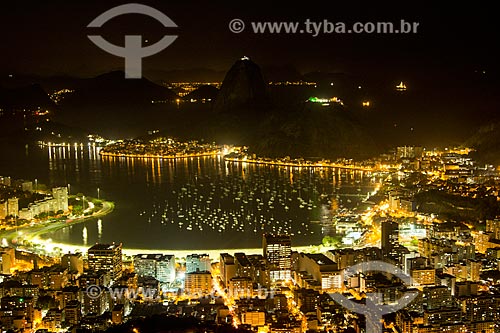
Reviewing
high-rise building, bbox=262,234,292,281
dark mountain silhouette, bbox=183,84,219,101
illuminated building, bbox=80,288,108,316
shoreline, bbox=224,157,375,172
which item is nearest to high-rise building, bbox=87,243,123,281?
illuminated building, bbox=80,288,108,316

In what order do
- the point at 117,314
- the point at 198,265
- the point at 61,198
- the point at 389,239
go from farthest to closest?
1. the point at 61,198
2. the point at 389,239
3. the point at 198,265
4. the point at 117,314

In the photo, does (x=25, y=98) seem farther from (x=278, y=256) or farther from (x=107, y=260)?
(x=278, y=256)

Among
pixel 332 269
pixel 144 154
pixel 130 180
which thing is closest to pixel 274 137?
pixel 144 154

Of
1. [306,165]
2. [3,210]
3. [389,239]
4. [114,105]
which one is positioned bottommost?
[389,239]

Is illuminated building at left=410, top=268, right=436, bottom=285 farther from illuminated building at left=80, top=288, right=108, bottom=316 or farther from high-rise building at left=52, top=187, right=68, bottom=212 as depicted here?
high-rise building at left=52, top=187, right=68, bottom=212

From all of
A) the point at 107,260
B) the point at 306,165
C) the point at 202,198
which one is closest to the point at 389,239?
the point at 107,260

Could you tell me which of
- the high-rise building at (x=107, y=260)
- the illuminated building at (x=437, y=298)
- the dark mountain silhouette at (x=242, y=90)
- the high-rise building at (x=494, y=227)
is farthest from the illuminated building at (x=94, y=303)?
the dark mountain silhouette at (x=242, y=90)

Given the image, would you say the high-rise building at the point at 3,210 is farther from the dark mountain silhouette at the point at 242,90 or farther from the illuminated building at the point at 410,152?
the dark mountain silhouette at the point at 242,90
